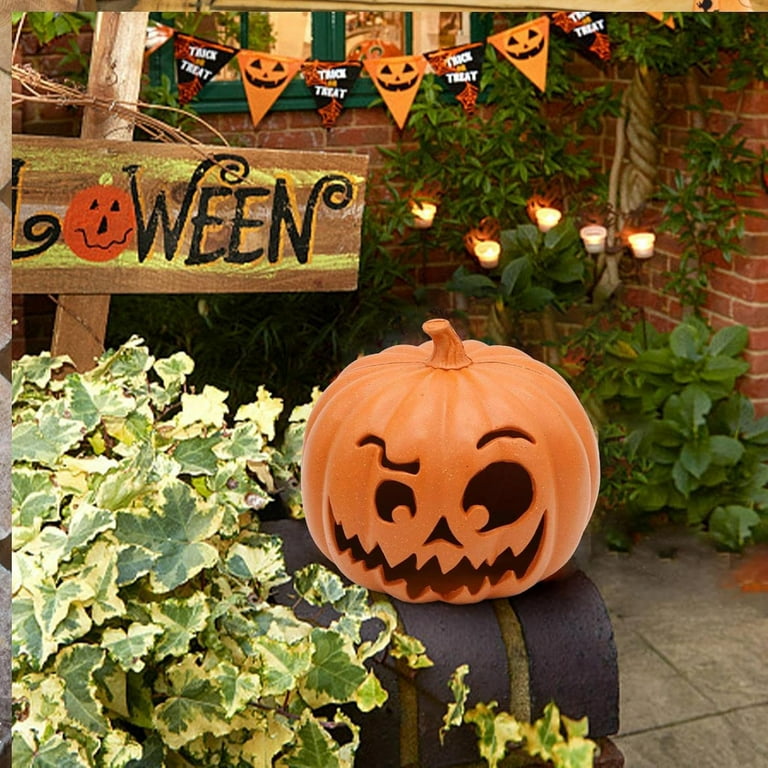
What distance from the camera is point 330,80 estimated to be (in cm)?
272

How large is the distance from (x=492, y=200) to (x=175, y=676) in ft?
7.96

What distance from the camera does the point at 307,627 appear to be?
0.76 m

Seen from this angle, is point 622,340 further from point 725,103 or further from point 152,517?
point 152,517

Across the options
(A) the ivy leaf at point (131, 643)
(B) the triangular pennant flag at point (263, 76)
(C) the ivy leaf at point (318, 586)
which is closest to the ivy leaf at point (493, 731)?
(C) the ivy leaf at point (318, 586)

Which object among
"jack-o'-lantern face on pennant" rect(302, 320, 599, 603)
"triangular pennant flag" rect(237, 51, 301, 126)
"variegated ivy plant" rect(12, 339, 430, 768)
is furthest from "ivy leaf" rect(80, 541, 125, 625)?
"triangular pennant flag" rect(237, 51, 301, 126)

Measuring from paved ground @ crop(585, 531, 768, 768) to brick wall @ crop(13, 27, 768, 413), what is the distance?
0.52 metres

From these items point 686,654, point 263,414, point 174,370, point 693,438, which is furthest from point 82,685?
point 693,438

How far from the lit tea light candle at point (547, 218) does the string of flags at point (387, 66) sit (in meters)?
0.32

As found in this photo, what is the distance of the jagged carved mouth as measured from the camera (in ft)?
3.40

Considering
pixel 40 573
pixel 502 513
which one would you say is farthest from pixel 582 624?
pixel 40 573

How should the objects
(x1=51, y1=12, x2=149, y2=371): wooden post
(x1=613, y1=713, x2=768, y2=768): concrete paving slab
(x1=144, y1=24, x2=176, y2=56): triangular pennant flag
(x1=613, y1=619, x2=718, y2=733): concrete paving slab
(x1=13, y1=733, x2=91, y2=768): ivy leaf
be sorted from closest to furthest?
(x1=13, y1=733, x2=91, y2=768): ivy leaf < (x1=51, y1=12, x2=149, y2=371): wooden post < (x1=613, y1=713, x2=768, y2=768): concrete paving slab < (x1=613, y1=619, x2=718, y2=733): concrete paving slab < (x1=144, y1=24, x2=176, y2=56): triangular pennant flag

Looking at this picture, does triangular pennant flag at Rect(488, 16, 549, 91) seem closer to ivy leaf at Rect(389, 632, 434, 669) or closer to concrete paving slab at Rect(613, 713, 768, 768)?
concrete paving slab at Rect(613, 713, 768, 768)

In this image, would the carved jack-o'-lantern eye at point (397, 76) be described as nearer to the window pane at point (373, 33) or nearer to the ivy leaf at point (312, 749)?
the window pane at point (373, 33)

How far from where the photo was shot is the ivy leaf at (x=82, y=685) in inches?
25.7
